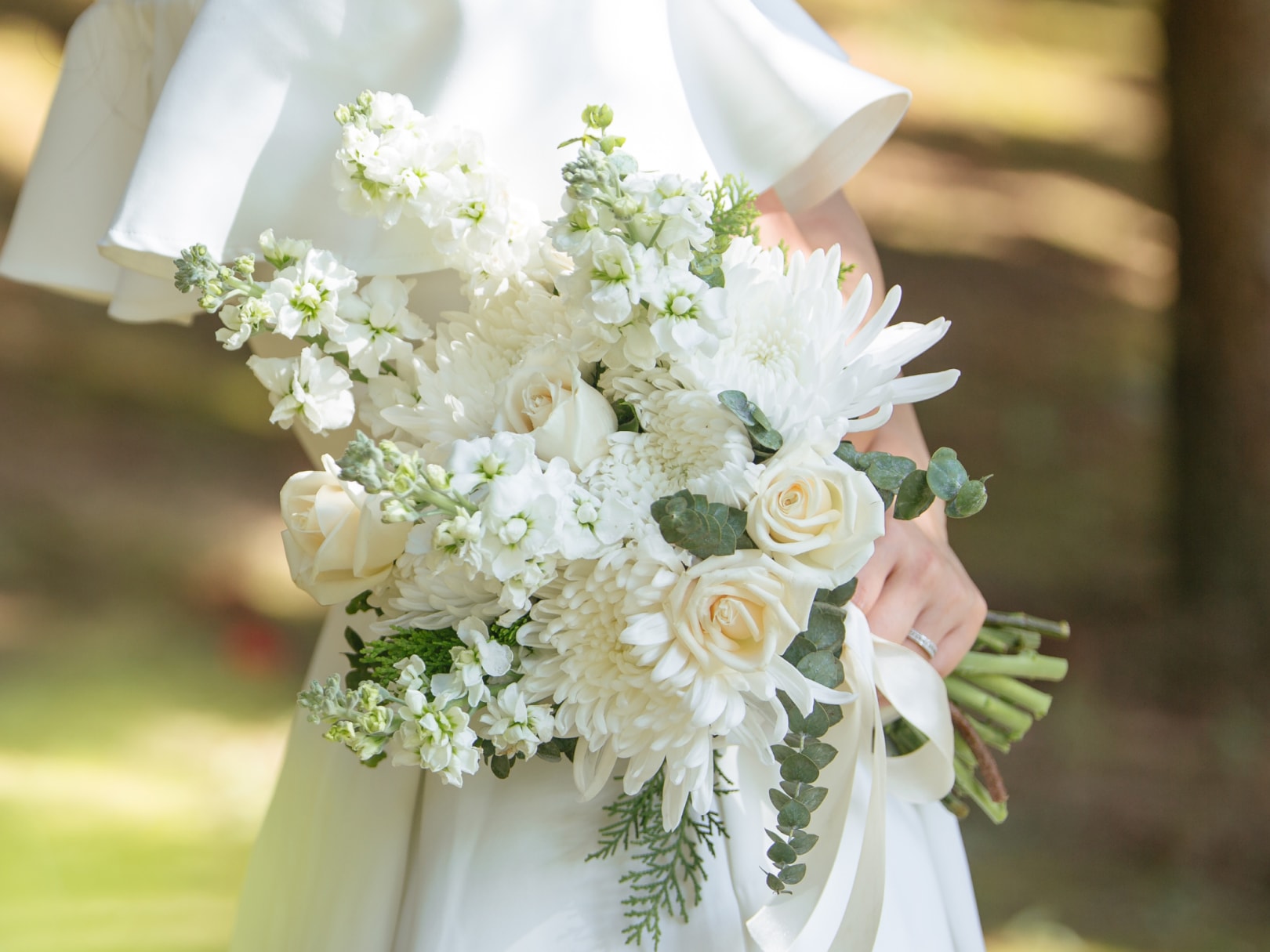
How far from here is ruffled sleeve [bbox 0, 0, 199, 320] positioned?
0.98 meters

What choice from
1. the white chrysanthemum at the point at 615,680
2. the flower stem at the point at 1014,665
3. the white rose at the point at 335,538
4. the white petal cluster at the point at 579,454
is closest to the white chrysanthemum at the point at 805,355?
the white petal cluster at the point at 579,454

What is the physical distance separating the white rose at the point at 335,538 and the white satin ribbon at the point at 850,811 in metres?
0.27

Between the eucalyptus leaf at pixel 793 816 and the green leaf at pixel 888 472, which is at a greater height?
the green leaf at pixel 888 472

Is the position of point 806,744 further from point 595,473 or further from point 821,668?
point 595,473

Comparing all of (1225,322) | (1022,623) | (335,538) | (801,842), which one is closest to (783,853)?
(801,842)

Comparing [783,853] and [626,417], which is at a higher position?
[626,417]

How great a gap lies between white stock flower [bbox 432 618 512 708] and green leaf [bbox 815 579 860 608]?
0.64 feet

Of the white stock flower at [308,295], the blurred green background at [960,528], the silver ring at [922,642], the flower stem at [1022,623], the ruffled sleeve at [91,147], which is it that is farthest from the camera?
the blurred green background at [960,528]

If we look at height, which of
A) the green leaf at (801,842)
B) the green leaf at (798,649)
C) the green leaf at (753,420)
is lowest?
the green leaf at (801,842)

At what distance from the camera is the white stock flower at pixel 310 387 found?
646 mm

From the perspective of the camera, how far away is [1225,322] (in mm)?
1894

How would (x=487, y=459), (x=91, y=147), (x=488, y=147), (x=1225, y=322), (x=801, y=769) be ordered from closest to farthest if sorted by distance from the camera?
(x=487, y=459) → (x=801, y=769) → (x=488, y=147) → (x=91, y=147) → (x=1225, y=322)

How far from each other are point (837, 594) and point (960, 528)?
5.03ft

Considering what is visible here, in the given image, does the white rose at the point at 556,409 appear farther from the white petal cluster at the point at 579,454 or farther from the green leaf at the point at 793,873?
the green leaf at the point at 793,873
